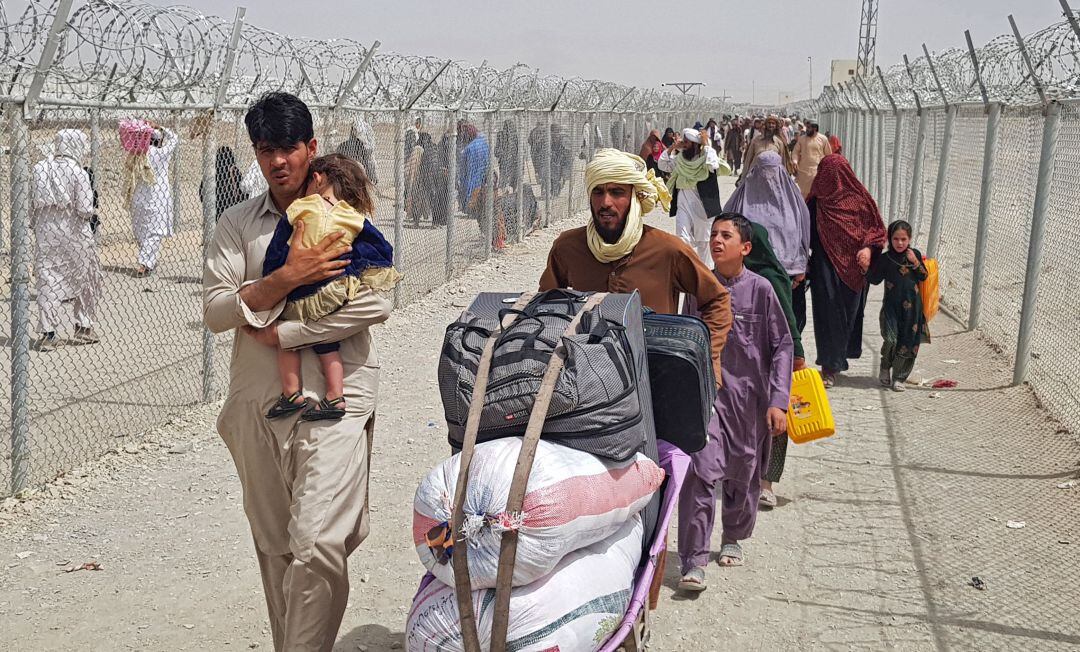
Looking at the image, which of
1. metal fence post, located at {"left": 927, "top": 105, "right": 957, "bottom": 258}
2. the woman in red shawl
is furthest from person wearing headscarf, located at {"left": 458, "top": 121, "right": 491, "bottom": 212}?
the woman in red shawl

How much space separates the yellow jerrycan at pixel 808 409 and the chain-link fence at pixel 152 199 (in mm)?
2690

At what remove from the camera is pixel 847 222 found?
8.04 meters

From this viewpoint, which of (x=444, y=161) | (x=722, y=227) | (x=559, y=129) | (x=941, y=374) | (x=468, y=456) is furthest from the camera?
(x=559, y=129)

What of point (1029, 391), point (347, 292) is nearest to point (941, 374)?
point (1029, 391)

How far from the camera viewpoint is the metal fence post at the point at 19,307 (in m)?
5.36

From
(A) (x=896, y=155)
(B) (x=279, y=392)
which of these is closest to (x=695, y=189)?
(A) (x=896, y=155)

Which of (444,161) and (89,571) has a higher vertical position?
(444,161)

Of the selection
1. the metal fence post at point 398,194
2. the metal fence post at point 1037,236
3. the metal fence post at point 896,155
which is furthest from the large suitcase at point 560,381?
the metal fence post at point 896,155

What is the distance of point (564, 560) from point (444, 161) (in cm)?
1296

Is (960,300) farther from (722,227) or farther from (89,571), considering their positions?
(89,571)

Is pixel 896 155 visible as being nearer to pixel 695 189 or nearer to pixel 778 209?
pixel 695 189

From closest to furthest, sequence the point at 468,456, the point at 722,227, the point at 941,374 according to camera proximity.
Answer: the point at 468,456
the point at 722,227
the point at 941,374

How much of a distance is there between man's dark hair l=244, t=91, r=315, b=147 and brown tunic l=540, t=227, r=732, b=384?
107 centimetres

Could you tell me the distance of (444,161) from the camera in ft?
50.1
